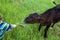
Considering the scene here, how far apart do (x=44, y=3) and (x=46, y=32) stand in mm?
2298

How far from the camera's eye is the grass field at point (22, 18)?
560cm

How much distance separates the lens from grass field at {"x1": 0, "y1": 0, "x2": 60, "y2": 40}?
18.4ft

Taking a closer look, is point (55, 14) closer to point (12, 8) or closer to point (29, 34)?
point (29, 34)

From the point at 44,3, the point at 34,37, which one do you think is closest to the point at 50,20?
the point at 34,37

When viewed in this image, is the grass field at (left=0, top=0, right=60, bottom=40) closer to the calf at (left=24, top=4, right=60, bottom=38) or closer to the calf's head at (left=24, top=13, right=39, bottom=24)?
the calf's head at (left=24, top=13, right=39, bottom=24)

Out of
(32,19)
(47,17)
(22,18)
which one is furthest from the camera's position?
(22,18)

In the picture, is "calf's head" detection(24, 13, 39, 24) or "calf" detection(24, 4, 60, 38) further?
"calf" detection(24, 4, 60, 38)

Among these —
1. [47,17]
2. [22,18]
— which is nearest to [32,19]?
[47,17]

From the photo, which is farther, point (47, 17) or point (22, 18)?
point (22, 18)

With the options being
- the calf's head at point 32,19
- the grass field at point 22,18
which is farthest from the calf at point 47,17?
the grass field at point 22,18

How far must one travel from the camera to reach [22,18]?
20.5 feet

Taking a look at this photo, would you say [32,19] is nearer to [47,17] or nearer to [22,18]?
[47,17]

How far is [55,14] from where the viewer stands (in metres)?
5.80

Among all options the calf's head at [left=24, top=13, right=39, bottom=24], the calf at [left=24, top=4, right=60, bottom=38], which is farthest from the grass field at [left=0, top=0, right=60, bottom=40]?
the calf at [left=24, top=4, right=60, bottom=38]
